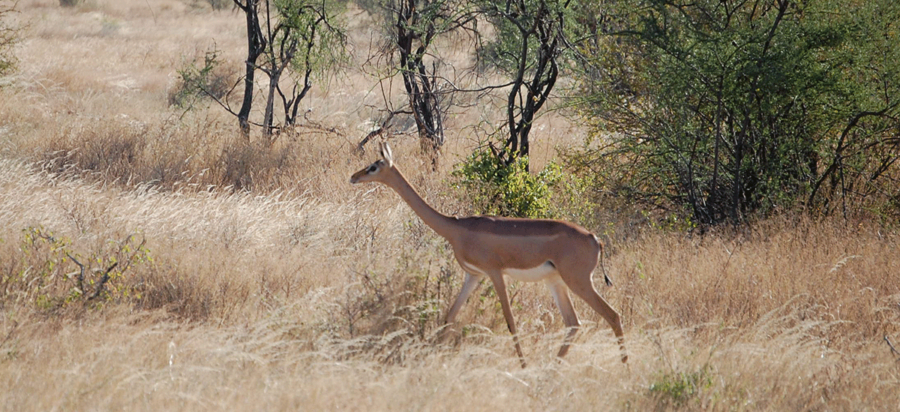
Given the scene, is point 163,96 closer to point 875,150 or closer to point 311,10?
point 311,10

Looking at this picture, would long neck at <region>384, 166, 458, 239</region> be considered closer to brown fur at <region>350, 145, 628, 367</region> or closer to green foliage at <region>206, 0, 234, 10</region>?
brown fur at <region>350, 145, 628, 367</region>

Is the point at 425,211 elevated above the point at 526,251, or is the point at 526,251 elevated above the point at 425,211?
the point at 425,211


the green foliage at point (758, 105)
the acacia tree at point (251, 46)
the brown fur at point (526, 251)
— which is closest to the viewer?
the brown fur at point (526, 251)

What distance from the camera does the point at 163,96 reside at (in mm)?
19203

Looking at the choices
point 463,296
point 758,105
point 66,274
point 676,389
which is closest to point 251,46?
point 66,274

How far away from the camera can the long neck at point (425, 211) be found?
551 cm

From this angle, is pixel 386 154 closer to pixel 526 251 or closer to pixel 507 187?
pixel 526 251

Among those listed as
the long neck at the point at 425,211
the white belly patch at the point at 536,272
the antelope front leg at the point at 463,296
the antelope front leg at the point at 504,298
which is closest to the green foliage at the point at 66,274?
the long neck at the point at 425,211

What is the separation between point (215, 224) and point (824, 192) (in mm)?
6634

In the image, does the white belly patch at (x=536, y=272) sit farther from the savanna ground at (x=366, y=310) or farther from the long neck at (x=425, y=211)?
the savanna ground at (x=366, y=310)

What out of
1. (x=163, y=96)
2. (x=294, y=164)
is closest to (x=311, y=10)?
(x=294, y=164)

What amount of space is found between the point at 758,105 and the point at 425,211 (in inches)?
174

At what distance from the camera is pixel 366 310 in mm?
5859

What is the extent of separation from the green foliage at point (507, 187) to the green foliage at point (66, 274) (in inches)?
139
